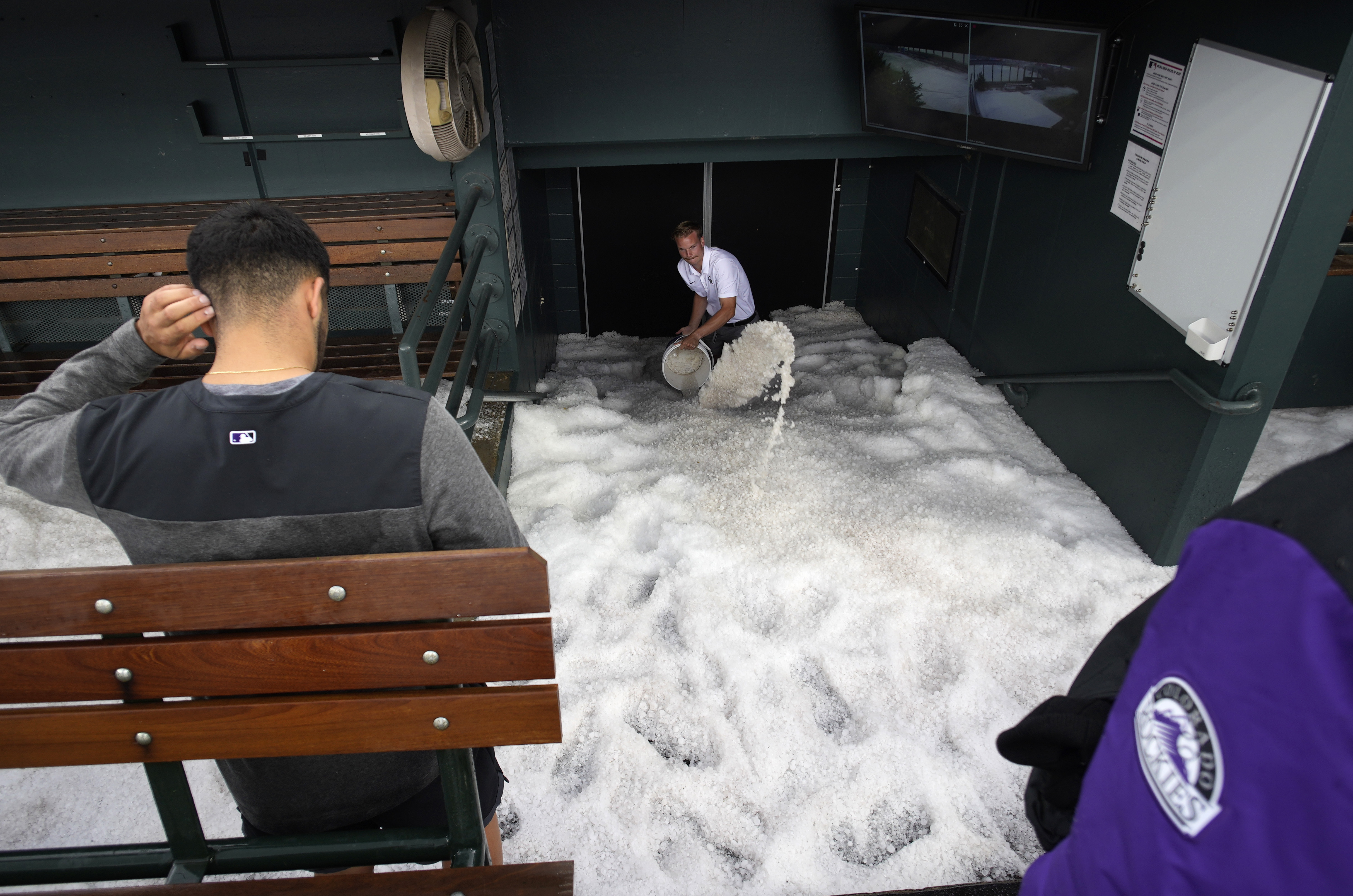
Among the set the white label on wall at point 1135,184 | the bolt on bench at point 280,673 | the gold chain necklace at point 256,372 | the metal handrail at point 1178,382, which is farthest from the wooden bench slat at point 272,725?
the white label on wall at point 1135,184

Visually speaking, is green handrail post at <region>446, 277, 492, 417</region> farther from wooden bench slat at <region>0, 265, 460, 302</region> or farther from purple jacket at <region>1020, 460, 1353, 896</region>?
purple jacket at <region>1020, 460, 1353, 896</region>

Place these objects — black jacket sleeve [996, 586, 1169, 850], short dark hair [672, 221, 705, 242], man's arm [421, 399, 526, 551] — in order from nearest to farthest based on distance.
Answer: black jacket sleeve [996, 586, 1169, 850] → man's arm [421, 399, 526, 551] → short dark hair [672, 221, 705, 242]

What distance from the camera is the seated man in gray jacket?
1.36 metres

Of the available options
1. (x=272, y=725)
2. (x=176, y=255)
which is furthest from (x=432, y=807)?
(x=176, y=255)

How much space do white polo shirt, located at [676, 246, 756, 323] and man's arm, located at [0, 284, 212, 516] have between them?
396 cm

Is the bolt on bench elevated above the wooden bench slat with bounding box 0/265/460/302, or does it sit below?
above

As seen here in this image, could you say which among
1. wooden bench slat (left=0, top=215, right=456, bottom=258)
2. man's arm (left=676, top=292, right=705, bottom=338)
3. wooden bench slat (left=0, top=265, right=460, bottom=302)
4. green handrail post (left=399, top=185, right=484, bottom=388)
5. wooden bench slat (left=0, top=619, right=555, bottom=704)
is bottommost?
man's arm (left=676, top=292, right=705, bottom=338)

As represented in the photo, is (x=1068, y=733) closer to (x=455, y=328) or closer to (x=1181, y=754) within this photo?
(x=1181, y=754)

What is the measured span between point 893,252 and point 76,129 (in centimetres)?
532

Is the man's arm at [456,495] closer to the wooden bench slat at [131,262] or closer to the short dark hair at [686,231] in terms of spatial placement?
the wooden bench slat at [131,262]

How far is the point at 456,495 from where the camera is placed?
4.83ft

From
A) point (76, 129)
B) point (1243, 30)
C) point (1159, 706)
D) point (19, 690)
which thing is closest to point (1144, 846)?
point (1159, 706)

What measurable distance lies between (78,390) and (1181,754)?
6.07 feet

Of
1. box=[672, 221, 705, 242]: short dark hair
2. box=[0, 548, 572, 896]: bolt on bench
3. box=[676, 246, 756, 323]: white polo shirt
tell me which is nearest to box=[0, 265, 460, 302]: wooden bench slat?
box=[672, 221, 705, 242]: short dark hair
